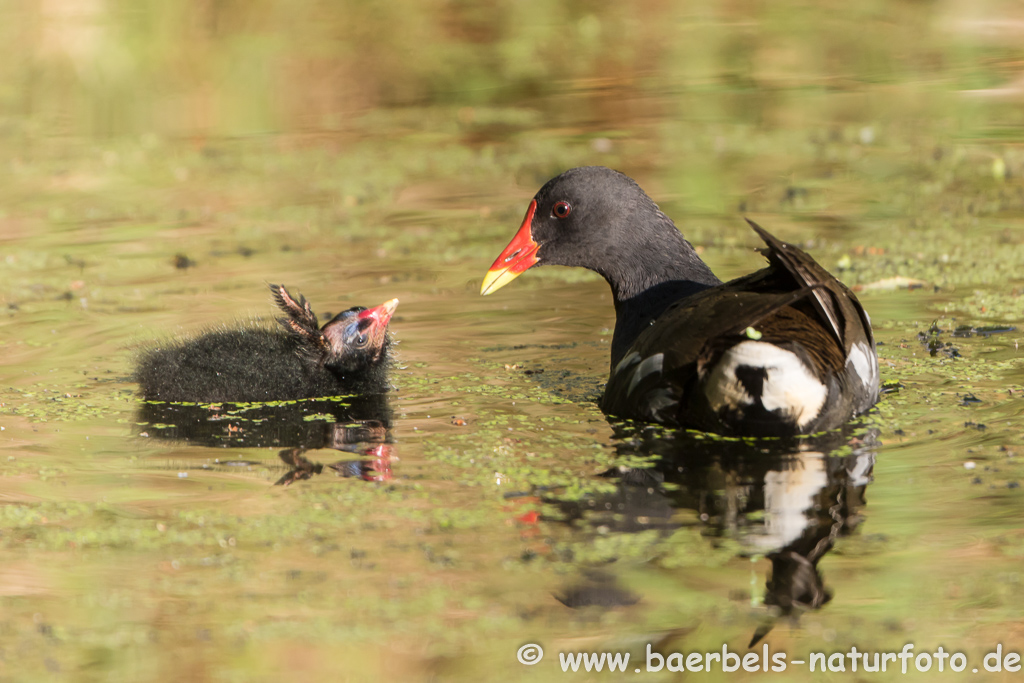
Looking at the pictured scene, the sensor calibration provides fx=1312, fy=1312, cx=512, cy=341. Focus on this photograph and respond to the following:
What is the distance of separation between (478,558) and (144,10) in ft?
39.1

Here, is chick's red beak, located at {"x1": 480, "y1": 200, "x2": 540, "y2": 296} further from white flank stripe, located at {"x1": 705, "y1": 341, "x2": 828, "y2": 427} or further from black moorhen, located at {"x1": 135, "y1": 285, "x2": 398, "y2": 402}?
white flank stripe, located at {"x1": 705, "y1": 341, "x2": 828, "y2": 427}

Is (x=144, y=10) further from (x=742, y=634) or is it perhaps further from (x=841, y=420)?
(x=742, y=634)

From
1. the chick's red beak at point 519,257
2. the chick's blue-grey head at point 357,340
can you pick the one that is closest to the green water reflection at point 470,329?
the chick's blue-grey head at point 357,340

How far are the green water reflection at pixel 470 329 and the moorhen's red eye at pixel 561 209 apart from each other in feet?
1.96

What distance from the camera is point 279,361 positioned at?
513cm

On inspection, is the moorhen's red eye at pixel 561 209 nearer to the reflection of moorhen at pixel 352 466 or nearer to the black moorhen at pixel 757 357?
the black moorhen at pixel 757 357

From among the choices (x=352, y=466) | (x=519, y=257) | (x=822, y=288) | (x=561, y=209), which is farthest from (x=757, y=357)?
(x=519, y=257)

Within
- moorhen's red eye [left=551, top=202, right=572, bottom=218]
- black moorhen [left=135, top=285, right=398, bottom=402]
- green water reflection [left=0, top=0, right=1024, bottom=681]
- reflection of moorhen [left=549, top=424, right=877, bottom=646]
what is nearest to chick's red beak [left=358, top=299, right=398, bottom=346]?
black moorhen [left=135, top=285, right=398, bottom=402]

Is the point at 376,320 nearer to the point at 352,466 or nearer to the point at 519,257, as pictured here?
the point at 519,257

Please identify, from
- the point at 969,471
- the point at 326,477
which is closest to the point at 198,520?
the point at 326,477

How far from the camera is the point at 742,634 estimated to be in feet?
9.43

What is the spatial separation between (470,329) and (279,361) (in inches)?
44.1

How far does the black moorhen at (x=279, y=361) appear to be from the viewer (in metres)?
5.04

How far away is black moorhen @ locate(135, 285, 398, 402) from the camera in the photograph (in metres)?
5.04
